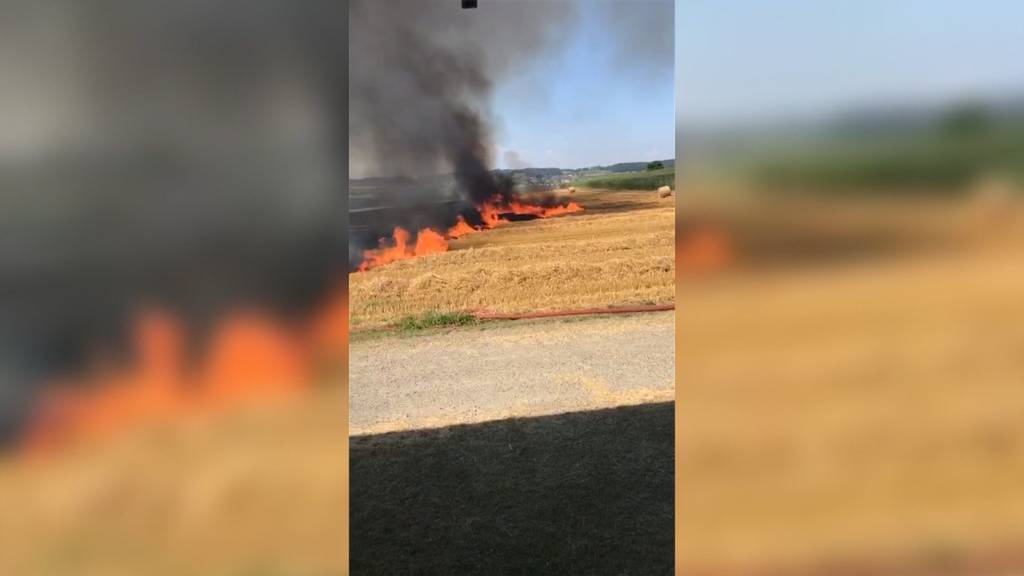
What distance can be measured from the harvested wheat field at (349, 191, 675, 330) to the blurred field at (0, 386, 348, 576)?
511 cm

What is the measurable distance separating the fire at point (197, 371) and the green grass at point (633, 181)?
5586mm

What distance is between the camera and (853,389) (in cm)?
96

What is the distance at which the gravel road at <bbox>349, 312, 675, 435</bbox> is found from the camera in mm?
3898

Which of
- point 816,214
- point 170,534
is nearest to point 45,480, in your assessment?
point 170,534

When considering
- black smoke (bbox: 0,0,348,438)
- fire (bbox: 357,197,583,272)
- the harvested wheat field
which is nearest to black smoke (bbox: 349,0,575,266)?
fire (bbox: 357,197,583,272)

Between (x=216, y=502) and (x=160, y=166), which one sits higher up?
(x=160, y=166)

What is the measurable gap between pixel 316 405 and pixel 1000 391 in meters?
0.90

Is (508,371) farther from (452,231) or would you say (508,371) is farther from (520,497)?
(452,231)

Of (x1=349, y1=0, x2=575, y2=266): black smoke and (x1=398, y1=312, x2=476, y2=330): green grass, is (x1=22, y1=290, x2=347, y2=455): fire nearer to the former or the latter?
(x1=398, y1=312, x2=476, y2=330): green grass

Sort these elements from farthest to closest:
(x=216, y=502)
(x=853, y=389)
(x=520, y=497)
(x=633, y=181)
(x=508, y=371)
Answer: (x=633, y=181) → (x=508, y=371) → (x=520, y=497) → (x=853, y=389) → (x=216, y=502)

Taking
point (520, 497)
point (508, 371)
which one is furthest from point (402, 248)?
point (520, 497)

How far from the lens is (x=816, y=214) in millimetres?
911

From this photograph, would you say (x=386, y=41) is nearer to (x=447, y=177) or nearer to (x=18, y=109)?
(x=447, y=177)

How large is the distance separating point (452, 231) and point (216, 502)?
5604 mm
